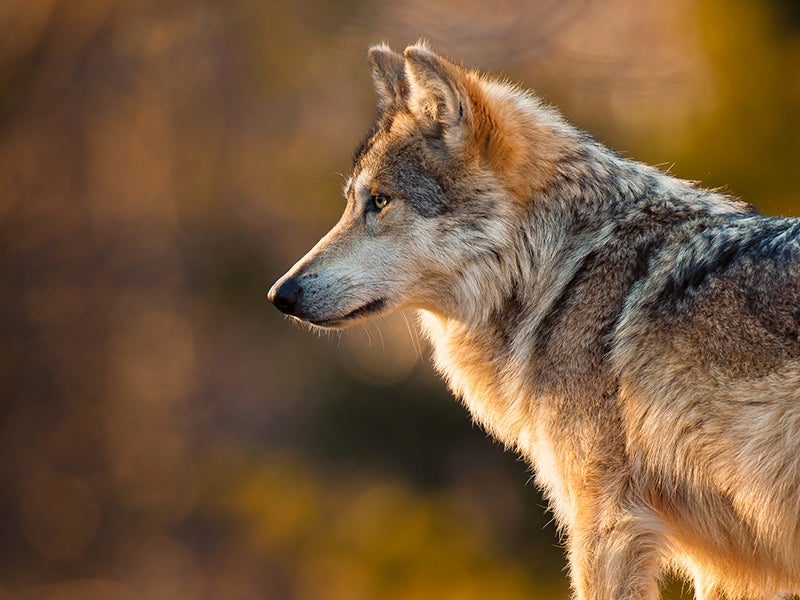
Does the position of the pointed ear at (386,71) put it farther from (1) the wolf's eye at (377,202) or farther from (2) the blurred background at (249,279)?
(2) the blurred background at (249,279)

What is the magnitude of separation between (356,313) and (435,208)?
0.51 m

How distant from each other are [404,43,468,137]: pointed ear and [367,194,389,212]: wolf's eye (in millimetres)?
313

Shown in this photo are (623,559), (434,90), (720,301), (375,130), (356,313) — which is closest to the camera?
(720,301)

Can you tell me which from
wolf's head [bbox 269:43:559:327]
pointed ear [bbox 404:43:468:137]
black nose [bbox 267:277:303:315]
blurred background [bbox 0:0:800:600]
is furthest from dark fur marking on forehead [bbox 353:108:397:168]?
blurred background [bbox 0:0:800:600]

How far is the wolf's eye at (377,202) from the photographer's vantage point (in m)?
3.84

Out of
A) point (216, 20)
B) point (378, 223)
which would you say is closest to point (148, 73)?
point (216, 20)

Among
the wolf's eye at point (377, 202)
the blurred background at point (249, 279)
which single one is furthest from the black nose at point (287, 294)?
the blurred background at point (249, 279)

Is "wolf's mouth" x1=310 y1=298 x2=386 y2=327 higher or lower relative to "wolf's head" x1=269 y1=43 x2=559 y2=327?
lower

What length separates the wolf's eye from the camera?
12.6 ft

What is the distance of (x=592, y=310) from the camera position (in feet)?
10.9

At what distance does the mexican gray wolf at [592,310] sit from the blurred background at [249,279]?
3.85 m

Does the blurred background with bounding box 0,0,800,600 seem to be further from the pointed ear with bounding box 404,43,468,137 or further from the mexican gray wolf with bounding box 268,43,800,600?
the pointed ear with bounding box 404,43,468,137

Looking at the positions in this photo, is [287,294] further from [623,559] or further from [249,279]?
[249,279]

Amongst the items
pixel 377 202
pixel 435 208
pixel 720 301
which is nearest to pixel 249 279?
pixel 377 202
